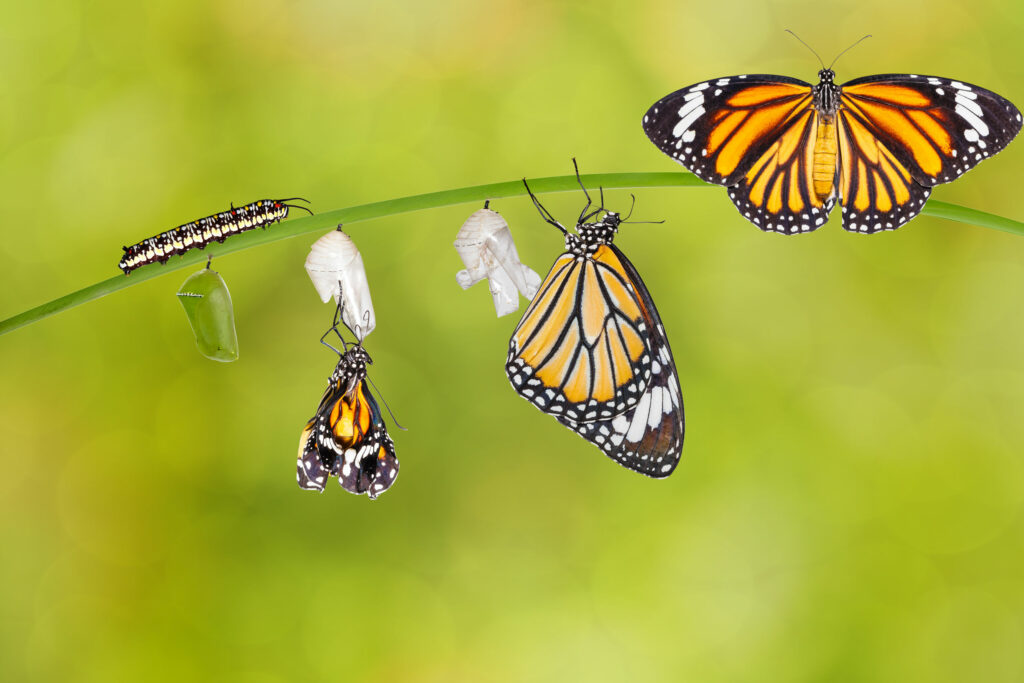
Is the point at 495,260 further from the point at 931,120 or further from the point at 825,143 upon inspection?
the point at 931,120

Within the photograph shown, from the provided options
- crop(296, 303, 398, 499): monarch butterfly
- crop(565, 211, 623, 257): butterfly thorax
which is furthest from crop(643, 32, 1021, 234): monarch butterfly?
crop(296, 303, 398, 499): monarch butterfly

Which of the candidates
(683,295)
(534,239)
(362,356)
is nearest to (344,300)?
(362,356)

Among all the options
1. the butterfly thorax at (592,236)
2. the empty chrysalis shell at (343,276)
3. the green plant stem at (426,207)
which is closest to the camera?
the green plant stem at (426,207)

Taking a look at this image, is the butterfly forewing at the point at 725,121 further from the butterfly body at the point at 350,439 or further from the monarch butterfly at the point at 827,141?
the butterfly body at the point at 350,439

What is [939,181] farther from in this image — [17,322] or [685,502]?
[685,502]

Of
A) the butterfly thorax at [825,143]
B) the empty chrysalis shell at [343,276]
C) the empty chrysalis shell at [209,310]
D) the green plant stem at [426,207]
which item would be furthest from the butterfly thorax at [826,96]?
the empty chrysalis shell at [209,310]
